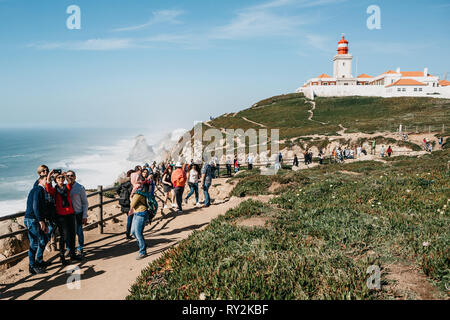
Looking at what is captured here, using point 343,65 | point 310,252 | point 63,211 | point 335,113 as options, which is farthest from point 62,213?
point 343,65

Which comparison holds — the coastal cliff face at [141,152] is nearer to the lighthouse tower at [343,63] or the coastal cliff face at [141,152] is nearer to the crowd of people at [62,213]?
the lighthouse tower at [343,63]

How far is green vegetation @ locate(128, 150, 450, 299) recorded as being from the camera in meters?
4.14

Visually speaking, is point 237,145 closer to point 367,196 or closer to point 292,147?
point 292,147

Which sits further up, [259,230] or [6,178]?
[259,230]

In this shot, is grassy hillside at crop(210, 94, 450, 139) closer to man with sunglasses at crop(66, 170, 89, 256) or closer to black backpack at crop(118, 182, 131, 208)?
black backpack at crop(118, 182, 131, 208)

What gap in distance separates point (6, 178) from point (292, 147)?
228ft

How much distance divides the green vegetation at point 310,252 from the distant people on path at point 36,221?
2634 millimetres

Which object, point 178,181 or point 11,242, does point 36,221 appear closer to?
point 11,242

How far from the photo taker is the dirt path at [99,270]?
568 cm

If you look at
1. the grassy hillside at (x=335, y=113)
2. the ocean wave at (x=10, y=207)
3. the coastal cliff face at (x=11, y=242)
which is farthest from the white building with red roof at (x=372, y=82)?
the coastal cliff face at (x=11, y=242)

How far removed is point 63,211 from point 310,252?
5.56 m
